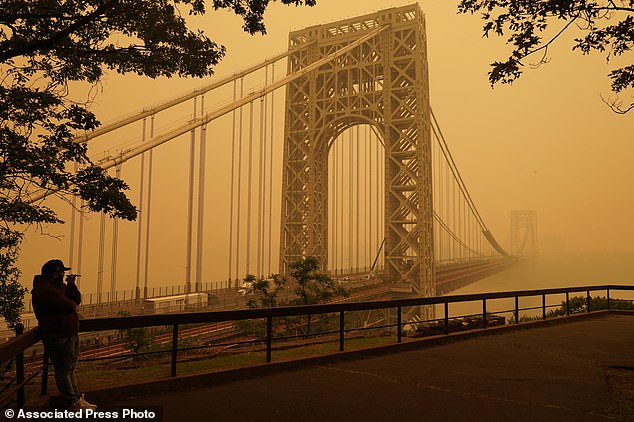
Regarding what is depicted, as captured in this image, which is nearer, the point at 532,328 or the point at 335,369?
the point at 335,369

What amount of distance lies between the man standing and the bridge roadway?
51 centimetres

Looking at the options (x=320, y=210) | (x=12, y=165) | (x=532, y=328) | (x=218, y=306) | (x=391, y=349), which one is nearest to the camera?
(x=12, y=165)

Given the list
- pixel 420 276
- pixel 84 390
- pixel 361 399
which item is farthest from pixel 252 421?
pixel 420 276

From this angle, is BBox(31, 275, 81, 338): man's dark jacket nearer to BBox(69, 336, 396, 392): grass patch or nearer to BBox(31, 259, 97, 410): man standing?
BBox(31, 259, 97, 410): man standing

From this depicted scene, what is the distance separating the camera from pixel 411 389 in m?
5.33

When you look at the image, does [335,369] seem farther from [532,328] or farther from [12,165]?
[532,328]

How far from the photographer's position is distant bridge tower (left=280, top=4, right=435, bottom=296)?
36.8m

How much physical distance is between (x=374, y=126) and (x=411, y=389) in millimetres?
35039

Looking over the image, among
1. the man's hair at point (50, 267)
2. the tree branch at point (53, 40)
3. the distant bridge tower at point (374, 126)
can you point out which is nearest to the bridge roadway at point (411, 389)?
the man's hair at point (50, 267)

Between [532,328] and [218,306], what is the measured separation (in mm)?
16275

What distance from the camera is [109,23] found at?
6430 millimetres

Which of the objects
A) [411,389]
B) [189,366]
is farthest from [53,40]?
[411,389]

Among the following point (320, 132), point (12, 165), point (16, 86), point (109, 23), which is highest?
point (320, 132)

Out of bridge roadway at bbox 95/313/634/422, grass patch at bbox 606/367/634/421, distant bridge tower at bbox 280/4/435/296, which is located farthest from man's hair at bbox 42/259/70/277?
distant bridge tower at bbox 280/4/435/296
